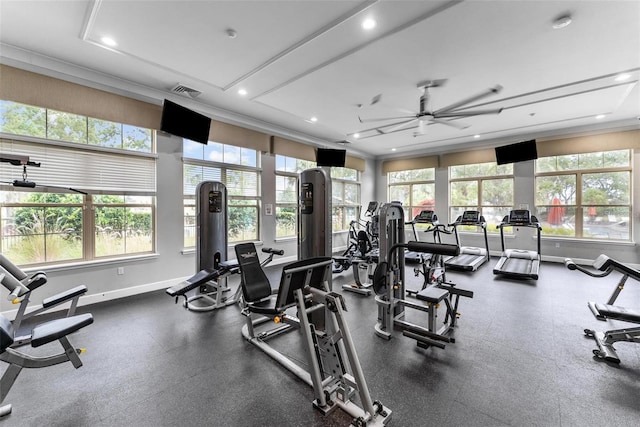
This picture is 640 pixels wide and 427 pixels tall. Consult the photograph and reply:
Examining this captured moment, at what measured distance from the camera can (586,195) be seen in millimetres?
6520

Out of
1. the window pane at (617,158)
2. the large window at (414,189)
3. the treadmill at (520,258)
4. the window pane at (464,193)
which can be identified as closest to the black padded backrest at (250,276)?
the treadmill at (520,258)

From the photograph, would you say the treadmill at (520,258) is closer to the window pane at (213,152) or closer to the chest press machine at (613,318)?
the chest press machine at (613,318)

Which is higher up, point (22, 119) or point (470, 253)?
point (22, 119)

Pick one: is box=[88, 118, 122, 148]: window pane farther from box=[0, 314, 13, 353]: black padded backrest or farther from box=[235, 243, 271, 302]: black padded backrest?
box=[0, 314, 13, 353]: black padded backrest

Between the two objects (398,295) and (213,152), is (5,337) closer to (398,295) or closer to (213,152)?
(398,295)

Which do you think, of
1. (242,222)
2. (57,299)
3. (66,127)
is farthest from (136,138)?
(57,299)

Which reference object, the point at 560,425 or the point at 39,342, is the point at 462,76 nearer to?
the point at 560,425

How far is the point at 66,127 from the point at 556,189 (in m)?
10.0

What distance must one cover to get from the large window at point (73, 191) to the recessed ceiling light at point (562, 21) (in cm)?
555

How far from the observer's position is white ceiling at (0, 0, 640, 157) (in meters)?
2.66

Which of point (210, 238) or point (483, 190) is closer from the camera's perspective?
point (210, 238)

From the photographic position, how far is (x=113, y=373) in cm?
236

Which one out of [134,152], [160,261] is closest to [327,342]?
[160,261]

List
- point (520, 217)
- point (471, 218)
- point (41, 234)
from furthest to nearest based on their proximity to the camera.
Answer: point (471, 218)
point (520, 217)
point (41, 234)
